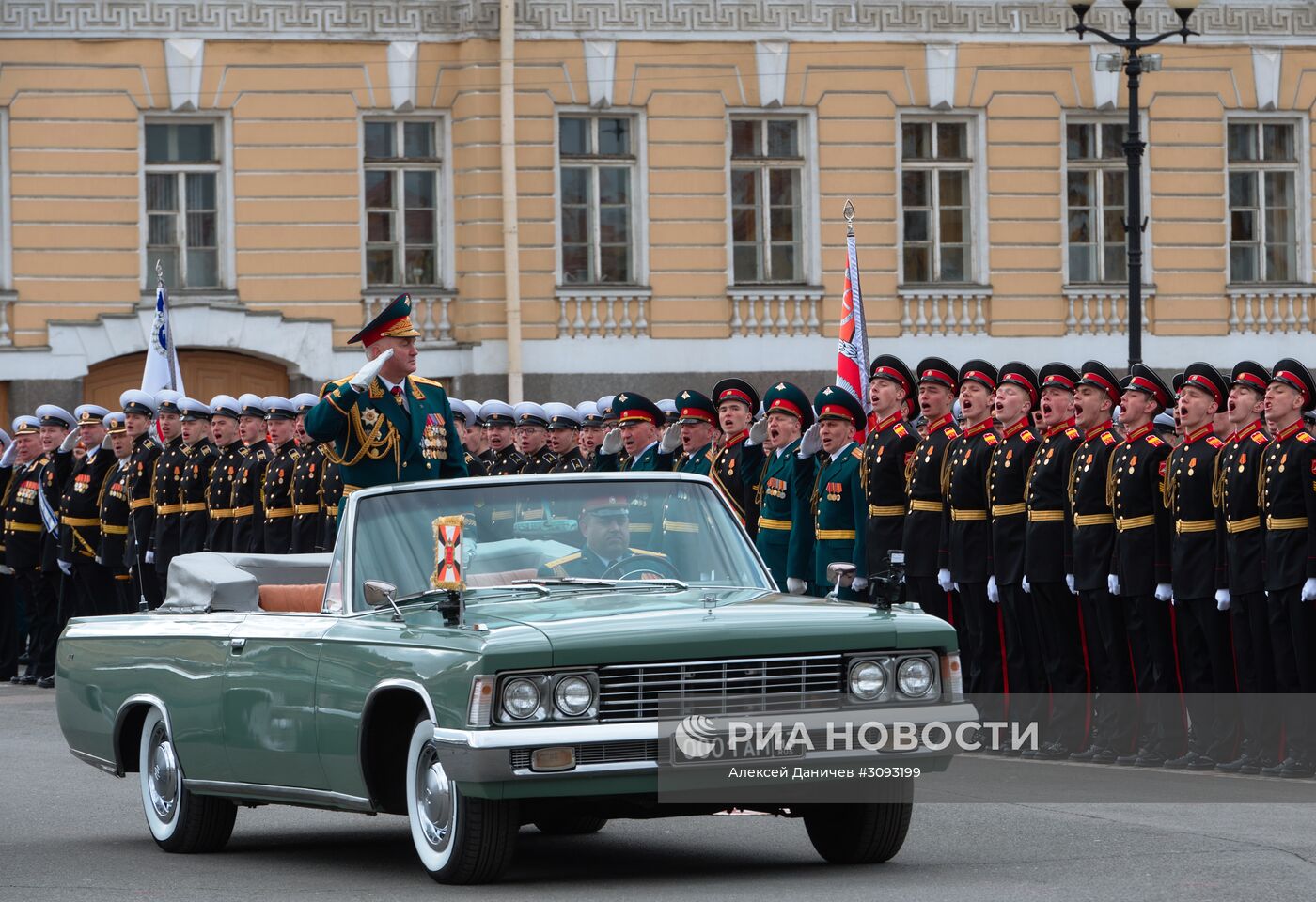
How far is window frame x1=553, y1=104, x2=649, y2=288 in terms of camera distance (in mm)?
30953

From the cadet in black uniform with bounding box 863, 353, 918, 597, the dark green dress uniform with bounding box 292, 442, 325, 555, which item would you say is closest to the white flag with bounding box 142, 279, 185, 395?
the dark green dress uniform with bounding box 292, 442, 325, 555

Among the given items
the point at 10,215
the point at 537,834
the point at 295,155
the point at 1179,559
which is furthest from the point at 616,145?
the point at 537,834

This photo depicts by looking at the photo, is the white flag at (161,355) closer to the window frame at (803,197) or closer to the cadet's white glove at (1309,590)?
the window frame at (803,197)

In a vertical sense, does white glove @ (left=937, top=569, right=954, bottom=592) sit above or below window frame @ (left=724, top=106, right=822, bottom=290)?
below

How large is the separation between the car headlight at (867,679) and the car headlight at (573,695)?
36.9 inches

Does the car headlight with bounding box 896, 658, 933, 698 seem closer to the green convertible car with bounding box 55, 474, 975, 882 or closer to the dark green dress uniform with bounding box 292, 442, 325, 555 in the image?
the green convertible car with bounding box 55, 474, 975, 882

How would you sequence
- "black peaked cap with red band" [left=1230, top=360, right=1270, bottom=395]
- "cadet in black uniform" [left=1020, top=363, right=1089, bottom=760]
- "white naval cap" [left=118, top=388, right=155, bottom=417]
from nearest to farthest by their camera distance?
"black peaked cap with red band" [left=1230, top=360, right=1270, bottom=395], "cadet in black uniform" [left=1020, top=363, right=1089, bottom=760], "white naval cap" [left=118, top=388, right=155, bottom=417]

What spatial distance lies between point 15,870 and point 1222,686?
21.4 feet

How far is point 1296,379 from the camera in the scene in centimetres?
1357

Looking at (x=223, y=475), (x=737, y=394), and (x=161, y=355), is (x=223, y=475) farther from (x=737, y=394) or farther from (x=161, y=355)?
(x=737, y=394)

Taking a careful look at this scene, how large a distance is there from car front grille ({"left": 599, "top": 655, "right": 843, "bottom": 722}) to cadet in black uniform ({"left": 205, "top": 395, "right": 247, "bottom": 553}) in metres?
12.9

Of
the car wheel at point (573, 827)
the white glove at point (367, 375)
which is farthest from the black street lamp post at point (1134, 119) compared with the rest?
the car wheel at point (573, 827)

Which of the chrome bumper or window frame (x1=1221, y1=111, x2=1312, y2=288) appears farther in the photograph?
window frame (x1=1221, y1=111, x2=1312, y2=288)

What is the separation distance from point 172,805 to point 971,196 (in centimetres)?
2244
